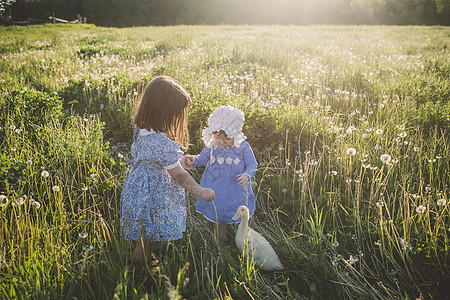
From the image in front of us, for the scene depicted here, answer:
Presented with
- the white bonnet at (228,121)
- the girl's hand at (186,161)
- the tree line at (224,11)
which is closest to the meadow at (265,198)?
the girl's hand at (186,161)

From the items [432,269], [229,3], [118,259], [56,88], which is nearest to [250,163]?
[118,259]

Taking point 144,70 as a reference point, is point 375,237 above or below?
below

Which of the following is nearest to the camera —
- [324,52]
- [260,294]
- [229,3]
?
[260,294]

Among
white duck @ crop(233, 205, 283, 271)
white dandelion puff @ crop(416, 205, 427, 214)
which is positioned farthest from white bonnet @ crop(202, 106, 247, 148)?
white dandelion puff @ crop(416, 205, 427, 214)

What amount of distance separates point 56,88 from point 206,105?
350 centimetres

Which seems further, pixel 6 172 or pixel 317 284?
pixel 6 172

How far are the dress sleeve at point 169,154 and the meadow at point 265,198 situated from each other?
2.08 feet

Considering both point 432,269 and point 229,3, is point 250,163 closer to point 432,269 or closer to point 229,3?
point 432,269

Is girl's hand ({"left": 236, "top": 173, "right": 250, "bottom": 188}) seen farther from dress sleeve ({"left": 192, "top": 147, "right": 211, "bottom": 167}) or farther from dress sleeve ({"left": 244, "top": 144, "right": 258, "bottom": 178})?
dress sleeve ({"left": 192, "top": 147, "right": 211, "bottom": 167})

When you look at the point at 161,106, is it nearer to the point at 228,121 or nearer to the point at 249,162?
the point at 228,121

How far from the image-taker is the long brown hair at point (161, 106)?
227cm

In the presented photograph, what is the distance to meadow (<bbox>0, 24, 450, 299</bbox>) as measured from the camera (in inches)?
81.8

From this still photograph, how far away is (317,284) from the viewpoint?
7.52 ft

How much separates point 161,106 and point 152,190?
67cm
